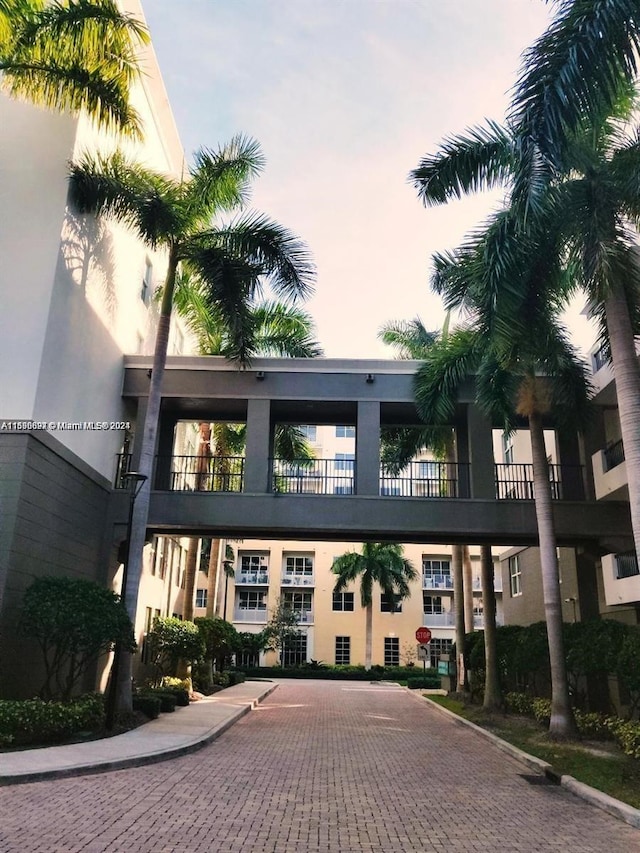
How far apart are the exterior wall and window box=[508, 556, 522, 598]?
55.3ft

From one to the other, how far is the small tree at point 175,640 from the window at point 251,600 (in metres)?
32.7

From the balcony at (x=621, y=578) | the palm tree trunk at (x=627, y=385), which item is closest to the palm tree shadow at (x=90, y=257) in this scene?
the palm tree trunk at (x=627, y=385)

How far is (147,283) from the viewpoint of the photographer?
21953 millimetres

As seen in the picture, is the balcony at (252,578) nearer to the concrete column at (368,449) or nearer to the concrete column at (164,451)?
the concrete column at (164,451)

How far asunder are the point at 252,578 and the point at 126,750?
43.6 meters

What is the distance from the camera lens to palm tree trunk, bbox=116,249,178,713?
14828mm

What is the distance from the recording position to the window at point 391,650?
52469mm

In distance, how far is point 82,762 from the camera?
10000mm

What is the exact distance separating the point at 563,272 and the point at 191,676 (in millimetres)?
17591

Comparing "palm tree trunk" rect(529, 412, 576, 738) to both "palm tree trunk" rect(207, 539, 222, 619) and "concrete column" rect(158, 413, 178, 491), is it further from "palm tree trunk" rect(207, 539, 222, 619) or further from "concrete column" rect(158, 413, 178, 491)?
"palm tree trunk" rect(207, 539, 222, 619)

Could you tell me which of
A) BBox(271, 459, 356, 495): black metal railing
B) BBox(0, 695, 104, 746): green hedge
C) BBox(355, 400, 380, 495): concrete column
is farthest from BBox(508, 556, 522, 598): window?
BBox(0, 695, 104, 746): green hedge

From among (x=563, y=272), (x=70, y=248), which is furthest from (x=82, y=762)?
(x=563, y=272)

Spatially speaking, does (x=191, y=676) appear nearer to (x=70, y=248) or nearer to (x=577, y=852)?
(x=70, y=248)

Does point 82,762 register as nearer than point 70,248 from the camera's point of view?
Yes
